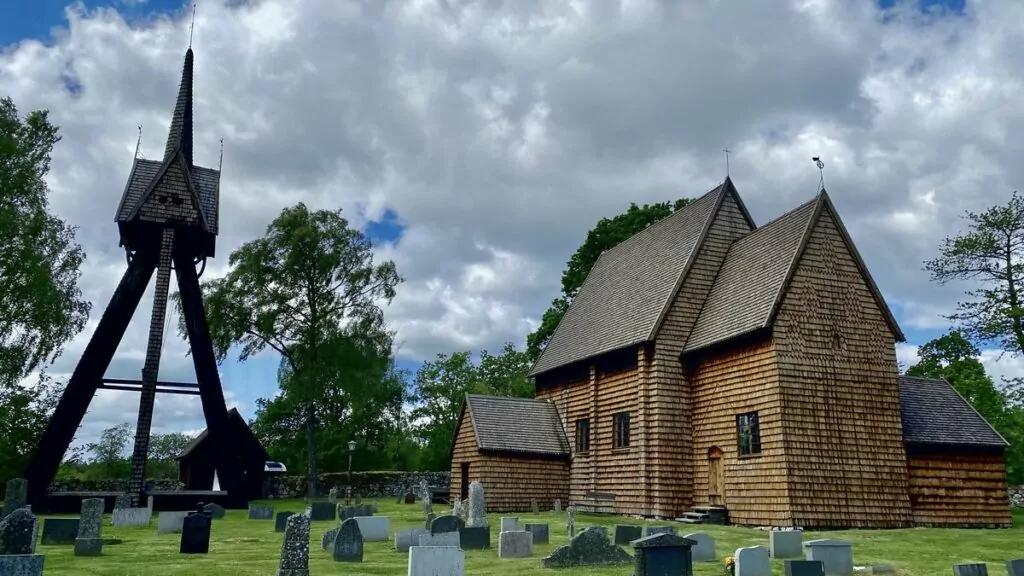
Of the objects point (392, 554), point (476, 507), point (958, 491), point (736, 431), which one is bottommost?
point (392, 554)

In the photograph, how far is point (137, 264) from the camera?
30375 millimetres

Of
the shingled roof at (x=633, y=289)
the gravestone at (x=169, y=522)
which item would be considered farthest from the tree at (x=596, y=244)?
the gravestone at (x=169, y=522)

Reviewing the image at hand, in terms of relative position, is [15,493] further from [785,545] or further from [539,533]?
[785,545]

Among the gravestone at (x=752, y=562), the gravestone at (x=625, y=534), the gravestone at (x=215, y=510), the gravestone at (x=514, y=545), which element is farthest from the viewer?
the gravestone at (x=215, y=510)

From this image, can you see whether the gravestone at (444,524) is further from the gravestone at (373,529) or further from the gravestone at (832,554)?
the gravestone at (832,554)

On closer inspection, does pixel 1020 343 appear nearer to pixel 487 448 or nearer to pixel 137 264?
pixel 487 448

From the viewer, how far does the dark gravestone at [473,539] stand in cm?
1474

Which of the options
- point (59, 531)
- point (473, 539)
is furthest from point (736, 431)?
point (59, 531)

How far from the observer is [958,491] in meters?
22.4

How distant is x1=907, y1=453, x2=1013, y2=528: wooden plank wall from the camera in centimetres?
2188

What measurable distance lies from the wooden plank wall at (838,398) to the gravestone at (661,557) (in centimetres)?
1126

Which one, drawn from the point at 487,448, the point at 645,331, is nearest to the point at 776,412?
the point at 645,331

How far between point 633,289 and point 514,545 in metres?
16.8

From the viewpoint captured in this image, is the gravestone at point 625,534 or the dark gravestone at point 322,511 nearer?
the gravestone at point 625,534
